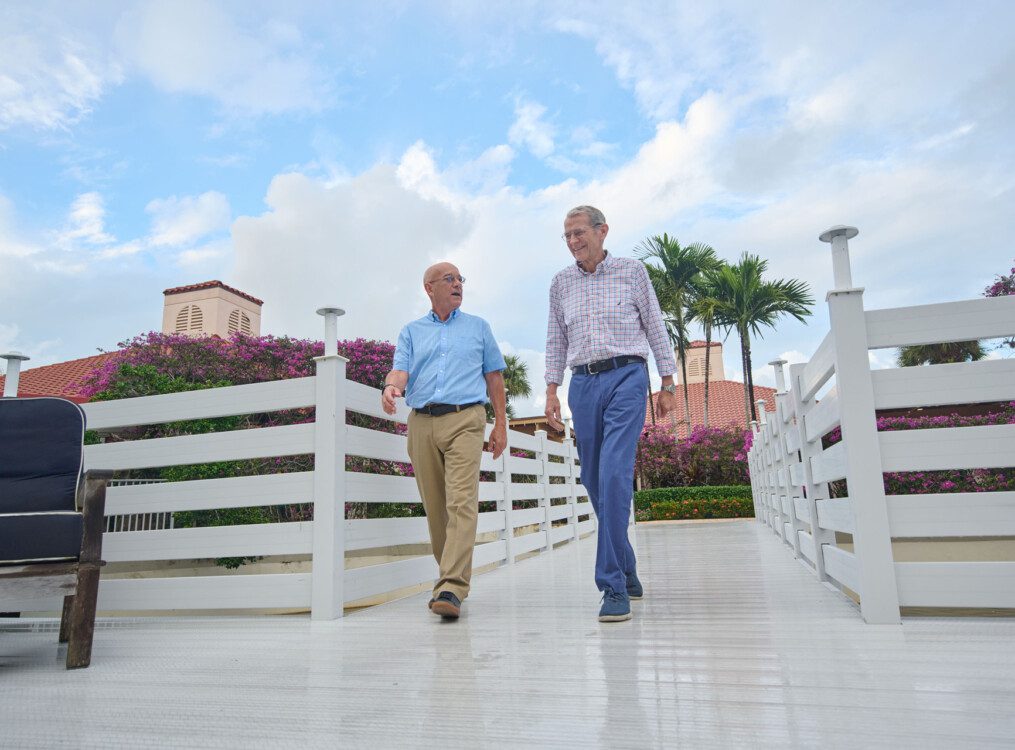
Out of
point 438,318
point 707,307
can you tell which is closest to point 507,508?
point 438,318

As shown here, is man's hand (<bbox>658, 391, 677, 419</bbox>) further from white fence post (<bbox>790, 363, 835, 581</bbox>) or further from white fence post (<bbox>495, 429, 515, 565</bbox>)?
white fence post (<bbox>495, 429, 515, 565</bbox>)

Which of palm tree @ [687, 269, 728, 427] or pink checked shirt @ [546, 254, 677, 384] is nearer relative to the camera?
pink checked shirt @ [546, 254, 677, 384]

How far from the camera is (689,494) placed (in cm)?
1708

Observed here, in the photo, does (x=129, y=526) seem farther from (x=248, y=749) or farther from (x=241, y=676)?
(x=248, y=749)

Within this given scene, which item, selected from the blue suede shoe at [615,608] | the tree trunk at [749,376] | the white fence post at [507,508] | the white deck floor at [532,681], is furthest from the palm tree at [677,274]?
the blue suede shoe at [615,608]

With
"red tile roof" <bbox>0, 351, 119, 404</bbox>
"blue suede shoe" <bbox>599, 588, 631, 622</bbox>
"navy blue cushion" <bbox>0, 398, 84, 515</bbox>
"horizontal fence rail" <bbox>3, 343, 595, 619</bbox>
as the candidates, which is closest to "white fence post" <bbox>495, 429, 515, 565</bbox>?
"horizontal fence rail" <bbox>3, 343, 595, 619</bbox>

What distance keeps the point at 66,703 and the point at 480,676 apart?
1.04 metres

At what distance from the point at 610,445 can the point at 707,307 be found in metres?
19.4

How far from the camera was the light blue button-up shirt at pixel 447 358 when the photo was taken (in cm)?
300

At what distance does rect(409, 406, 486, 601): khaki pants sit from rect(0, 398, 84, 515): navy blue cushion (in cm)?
136

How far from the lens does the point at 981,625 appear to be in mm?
2037

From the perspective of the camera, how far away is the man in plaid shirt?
2604 mm

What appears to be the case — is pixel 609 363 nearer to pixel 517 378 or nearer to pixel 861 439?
pixel 861 439

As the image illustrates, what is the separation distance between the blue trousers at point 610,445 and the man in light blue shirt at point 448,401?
0.46 m
